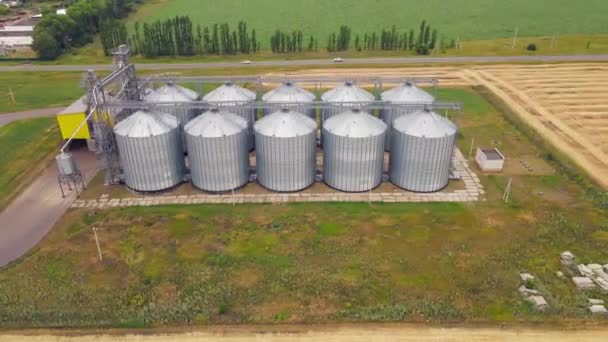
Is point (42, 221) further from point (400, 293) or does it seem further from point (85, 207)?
point (400, 293)

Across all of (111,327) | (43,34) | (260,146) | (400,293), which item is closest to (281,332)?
(400,293)

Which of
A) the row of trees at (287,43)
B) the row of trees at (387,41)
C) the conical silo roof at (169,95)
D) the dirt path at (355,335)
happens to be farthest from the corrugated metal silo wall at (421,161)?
the row of trees at (287,43)

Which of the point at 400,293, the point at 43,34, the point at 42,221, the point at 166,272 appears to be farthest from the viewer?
the point at 43,34

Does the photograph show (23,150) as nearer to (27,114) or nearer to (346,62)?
(27,114)

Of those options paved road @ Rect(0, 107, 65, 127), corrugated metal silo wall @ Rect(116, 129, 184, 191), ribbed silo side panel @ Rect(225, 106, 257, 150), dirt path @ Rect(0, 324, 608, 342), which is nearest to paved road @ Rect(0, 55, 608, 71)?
paved road @ Rect(0, 107, 65, 127)

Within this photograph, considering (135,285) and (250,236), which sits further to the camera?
(250,236)

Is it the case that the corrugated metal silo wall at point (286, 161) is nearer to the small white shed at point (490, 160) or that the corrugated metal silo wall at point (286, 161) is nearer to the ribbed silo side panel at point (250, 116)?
the ribbed silo side panel at point (250, 116)

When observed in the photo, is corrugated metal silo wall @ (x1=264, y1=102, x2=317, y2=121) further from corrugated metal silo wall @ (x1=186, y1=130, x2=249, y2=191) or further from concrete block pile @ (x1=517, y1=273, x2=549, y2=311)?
concrete block pile @ (x1=517, y1=273, x2=549, y2=311)
